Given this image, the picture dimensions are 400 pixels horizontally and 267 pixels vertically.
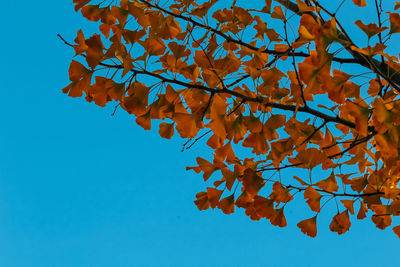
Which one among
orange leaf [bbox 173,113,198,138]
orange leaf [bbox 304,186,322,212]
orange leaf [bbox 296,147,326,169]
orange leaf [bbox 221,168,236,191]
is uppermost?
orange leaf [bbox 173,113,198,138]

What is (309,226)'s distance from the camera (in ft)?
5.20

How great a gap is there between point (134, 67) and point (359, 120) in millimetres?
629

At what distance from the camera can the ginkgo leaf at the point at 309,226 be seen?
1.58 metres

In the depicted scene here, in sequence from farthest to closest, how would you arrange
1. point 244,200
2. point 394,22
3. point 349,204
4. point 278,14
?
1. point 349,204
2. point 244,200
3. point 278,14
4. point 394,22

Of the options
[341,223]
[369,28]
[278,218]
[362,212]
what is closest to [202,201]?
[278,218]

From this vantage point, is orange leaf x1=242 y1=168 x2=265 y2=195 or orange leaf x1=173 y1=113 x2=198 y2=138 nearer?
orange leaf x1=173 y1=113 x2=198 y2=138

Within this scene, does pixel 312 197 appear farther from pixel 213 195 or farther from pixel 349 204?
pixel 213 195

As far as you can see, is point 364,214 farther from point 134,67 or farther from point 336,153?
point 134,67

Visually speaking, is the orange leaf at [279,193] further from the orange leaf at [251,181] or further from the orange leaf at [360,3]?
the orange leaf at [360,3]

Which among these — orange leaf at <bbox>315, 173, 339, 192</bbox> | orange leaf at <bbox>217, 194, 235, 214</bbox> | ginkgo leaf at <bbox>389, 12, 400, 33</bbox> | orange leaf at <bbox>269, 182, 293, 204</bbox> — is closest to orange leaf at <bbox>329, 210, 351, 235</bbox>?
orange leaf at <bbox>315, 173, 339, 192</bbox>

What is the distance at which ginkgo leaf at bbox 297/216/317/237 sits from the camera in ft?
5.17

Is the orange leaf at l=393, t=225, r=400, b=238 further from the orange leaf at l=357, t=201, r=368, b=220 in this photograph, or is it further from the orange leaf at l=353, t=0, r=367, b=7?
the orange leaf at l=353, t=0, r=367, b=7

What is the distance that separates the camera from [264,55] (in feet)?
5.34


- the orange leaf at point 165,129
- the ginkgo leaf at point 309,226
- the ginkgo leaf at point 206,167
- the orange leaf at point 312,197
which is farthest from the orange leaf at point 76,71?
the ginkgo leaf at point 309,226
